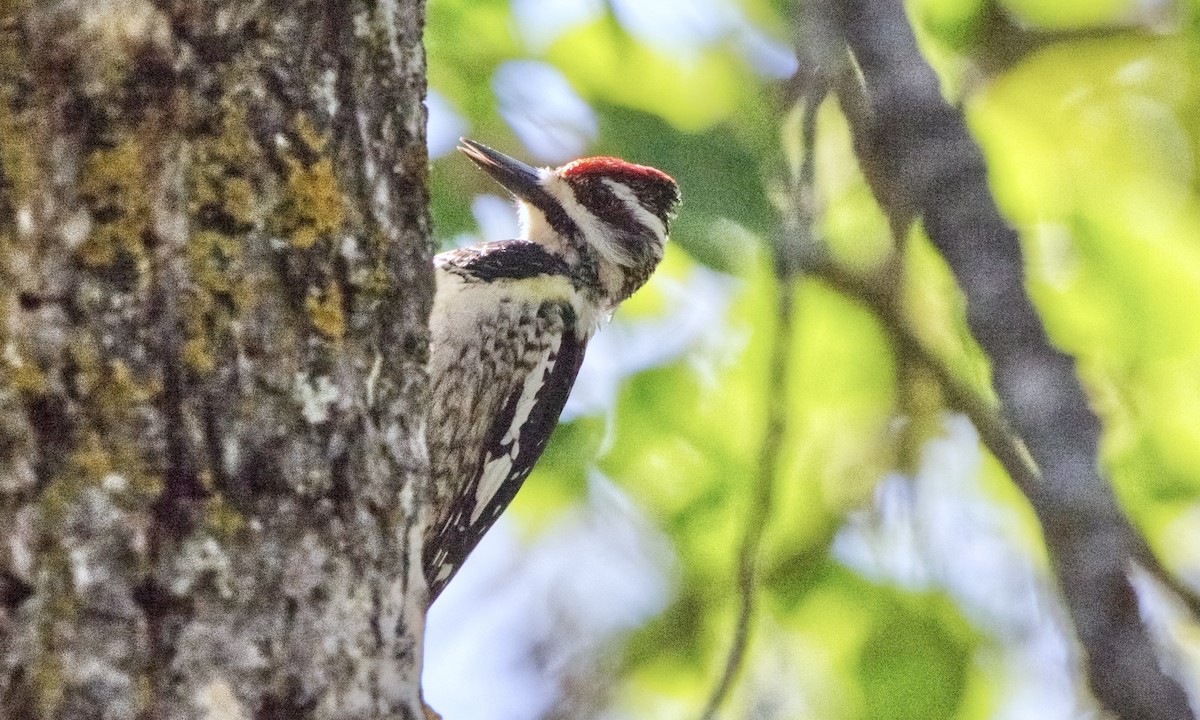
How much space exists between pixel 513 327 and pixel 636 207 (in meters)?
0.48

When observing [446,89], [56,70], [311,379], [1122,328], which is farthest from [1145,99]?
[56,70]

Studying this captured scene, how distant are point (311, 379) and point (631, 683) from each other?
183 cm

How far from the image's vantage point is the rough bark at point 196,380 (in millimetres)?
1692

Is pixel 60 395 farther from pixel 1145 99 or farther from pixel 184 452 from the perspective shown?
pixel 1145 99

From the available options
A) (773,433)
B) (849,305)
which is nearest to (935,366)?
(773,433)

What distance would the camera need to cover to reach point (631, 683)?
3.51 m

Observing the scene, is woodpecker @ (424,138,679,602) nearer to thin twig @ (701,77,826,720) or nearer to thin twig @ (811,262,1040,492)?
thin twig @ (811,262,1040,492)

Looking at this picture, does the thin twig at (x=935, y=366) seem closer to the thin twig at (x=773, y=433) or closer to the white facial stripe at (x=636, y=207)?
the thin twig at (x=773, y=433)

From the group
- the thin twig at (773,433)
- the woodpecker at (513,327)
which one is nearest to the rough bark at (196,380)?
the thin twig at (773,433)

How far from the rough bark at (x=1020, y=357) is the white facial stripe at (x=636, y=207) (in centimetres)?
207

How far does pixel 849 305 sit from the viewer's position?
3328 mm

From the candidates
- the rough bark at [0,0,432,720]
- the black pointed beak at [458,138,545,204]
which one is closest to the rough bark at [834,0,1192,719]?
the rough bark at [0,0,432,720]

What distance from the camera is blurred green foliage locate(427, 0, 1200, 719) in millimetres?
3004

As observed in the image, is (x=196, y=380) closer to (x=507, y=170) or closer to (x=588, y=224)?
(x=507, y=170)
